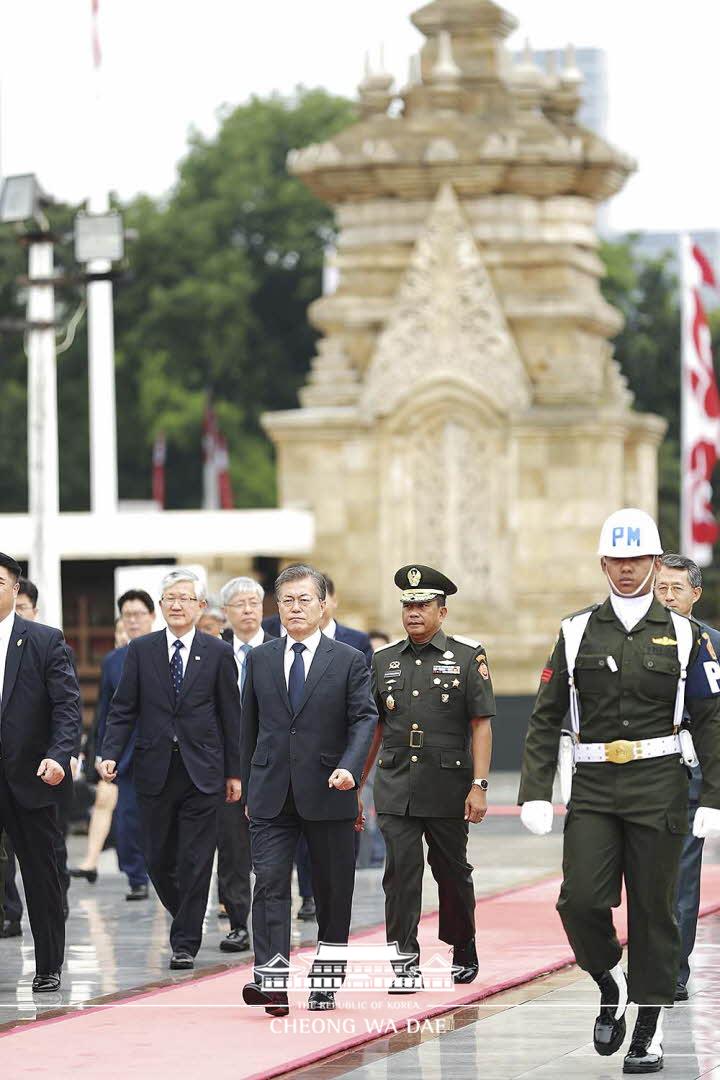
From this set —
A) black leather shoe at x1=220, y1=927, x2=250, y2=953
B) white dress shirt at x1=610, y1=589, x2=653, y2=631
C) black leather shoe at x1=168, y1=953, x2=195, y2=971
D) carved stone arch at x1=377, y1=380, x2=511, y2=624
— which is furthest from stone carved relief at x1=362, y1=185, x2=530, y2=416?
white dress shirt at x1=610, y1=589, x2=653, y2=631

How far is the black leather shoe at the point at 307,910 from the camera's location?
47.1 ft

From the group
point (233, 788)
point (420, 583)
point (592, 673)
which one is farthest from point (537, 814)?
point (233, 788)

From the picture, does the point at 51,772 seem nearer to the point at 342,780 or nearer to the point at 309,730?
the point at 309,730

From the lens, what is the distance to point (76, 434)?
183ft

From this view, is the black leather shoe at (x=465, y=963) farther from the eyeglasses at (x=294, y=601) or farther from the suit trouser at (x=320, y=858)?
the eyeglasses at (x=294, y=601)

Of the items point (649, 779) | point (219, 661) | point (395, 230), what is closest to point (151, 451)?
point (395, 230)

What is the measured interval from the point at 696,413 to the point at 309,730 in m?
21.6

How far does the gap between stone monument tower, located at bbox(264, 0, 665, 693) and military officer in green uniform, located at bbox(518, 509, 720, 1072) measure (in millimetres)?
18819

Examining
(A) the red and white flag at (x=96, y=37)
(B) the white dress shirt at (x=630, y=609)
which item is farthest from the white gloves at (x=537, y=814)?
(A) the red and white flag at (x=96, y=37)

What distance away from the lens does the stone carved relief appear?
28.7m

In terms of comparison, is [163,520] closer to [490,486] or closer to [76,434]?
[490,486]

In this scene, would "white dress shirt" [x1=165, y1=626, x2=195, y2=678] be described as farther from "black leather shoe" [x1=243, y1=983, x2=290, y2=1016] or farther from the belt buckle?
the belt buckle

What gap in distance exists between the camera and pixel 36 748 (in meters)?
11.8

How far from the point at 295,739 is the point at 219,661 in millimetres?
2082
